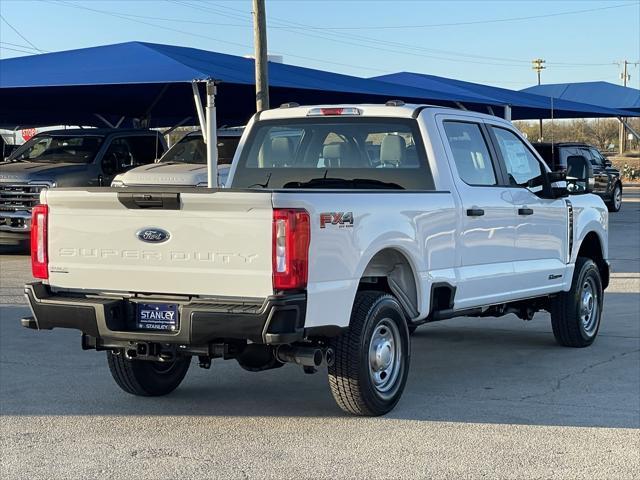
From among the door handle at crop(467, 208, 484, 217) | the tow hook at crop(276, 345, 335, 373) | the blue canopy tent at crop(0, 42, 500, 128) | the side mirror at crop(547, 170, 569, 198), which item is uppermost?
the blue canopy tent at crop(0, 42, 500, 128)

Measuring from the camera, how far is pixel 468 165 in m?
8.05

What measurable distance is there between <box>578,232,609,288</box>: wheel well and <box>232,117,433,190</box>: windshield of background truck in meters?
3.00

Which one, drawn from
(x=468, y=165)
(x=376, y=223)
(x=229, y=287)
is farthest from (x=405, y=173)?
(x=229, y=287)

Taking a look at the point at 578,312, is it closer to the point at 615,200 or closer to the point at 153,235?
the point at 153,235

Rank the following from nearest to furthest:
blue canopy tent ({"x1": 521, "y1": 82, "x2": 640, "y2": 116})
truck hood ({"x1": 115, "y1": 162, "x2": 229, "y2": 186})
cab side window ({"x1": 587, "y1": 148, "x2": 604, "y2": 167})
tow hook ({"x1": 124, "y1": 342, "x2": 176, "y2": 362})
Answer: tow hook ({"x1": 124, "y1": 342, "x2": 176, "y2": 362}) < truck hood ({"x1": 115, "y1": 162, "x2": 229, "y2": 186}) < cab side window ({"x1": 587, "y1": 148, "x2": 604, "y2": 167}) < blue canopy tent ({"x1": 521, "y1": 82, "x2": 640, "y2": 116})

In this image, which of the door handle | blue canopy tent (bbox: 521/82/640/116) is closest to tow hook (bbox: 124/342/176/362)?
the door handle

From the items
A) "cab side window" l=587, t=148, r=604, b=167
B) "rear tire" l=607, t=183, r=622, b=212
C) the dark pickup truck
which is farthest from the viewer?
"rear tire" l=607, t=183, r=622, b=212

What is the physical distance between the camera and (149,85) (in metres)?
21.5

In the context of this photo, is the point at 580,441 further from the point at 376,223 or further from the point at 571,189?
the point at 571,189

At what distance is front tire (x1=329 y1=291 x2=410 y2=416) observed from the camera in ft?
21.2

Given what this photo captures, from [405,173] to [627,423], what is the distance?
238 cm

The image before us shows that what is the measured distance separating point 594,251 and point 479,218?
8.99 ft

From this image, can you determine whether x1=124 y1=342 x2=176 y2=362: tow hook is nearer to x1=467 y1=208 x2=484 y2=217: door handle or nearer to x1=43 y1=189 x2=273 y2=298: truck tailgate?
x1=43 y1=189 x2=273 y2=298: truck tailgate

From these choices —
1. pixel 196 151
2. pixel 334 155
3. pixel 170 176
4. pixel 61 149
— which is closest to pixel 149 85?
pixel 61 149
